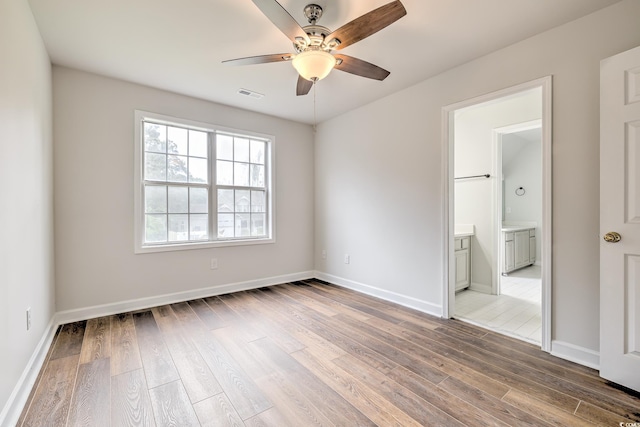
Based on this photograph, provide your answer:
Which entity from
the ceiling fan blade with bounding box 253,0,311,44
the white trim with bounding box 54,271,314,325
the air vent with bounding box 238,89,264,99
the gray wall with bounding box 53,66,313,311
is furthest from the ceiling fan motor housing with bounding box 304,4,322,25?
the white trim with bounding box 54,271,314,325

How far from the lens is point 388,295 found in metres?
3.54

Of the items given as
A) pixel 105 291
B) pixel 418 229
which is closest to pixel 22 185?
pixel 105 291

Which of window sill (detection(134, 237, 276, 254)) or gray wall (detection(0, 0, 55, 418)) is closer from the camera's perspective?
gray wall (detection(0, 0, 55, 418))

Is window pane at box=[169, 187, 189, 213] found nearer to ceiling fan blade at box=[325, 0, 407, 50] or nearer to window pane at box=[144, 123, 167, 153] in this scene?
window pane at box=[144, 123, 167, 153]

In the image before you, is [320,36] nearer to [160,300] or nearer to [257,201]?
[257,201]

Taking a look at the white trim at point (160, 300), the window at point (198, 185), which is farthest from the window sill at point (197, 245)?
the white trim at point (160, 300)

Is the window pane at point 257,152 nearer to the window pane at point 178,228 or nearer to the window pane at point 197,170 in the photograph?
the window pane at point 197,170

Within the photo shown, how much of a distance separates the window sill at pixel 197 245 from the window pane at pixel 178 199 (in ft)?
1.44

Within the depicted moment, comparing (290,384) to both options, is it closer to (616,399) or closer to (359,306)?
(359,306)

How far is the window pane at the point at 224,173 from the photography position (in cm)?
389

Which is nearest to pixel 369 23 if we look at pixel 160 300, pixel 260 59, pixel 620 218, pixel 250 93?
pixel 260 59

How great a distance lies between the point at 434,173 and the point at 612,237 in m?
1.50

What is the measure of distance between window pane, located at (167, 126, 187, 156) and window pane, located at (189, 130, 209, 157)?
0.24ft

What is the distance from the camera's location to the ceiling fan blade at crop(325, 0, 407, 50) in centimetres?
154
